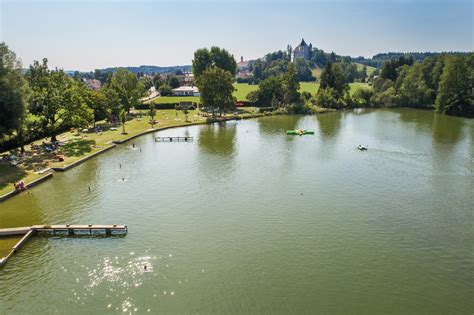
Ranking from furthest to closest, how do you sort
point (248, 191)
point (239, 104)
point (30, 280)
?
1. point (239, 104)
2. point (248, 191)
3. point (30, 280)

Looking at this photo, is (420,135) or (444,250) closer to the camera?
(444,250)

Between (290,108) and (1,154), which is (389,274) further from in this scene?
(290,108)

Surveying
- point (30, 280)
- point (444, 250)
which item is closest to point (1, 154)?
point (30, 280)

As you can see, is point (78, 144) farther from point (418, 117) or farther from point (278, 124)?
point (418, 117)

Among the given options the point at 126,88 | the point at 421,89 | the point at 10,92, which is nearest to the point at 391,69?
the point at 421,89

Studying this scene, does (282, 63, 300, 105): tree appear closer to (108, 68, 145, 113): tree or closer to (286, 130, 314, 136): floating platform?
(286, 130, 314, 136): floating platform

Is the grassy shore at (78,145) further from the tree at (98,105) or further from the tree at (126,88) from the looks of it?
the tree at (98,105)
